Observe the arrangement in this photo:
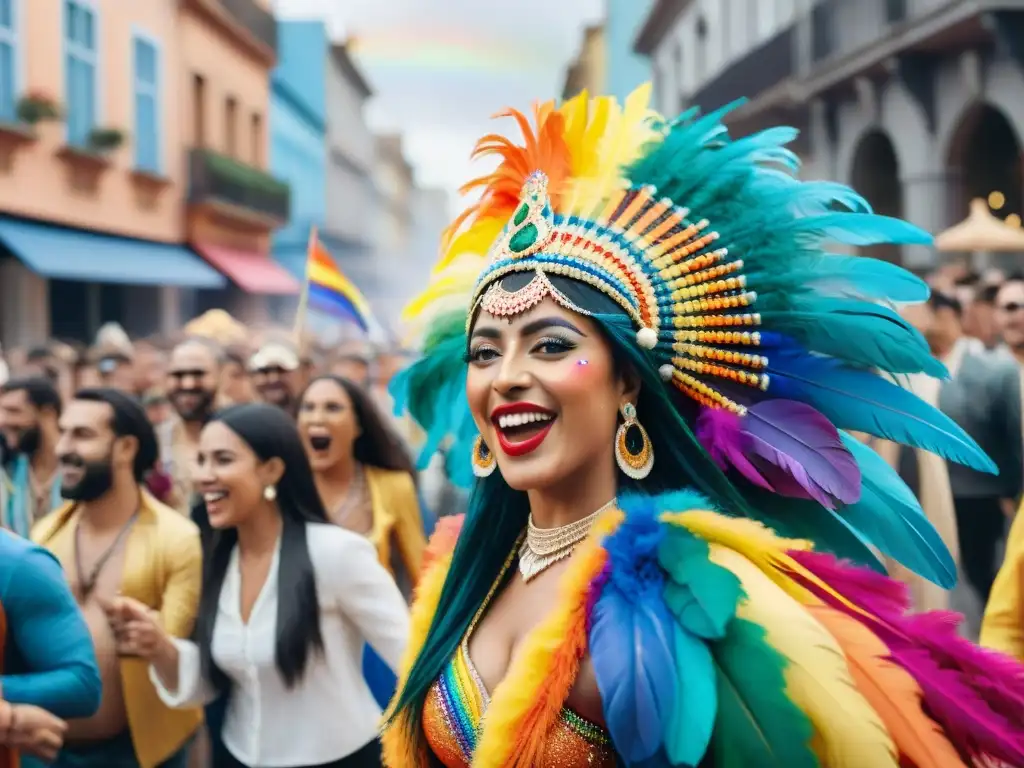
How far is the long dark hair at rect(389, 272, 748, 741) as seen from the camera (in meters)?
2.60

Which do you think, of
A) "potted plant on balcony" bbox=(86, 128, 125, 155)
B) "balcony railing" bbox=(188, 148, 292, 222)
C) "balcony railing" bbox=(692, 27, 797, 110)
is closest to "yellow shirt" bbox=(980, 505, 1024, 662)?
"balcony railing" bbox=(692, 27, 797, 110)

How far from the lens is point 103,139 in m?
18.1

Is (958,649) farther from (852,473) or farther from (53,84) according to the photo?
(53,84)

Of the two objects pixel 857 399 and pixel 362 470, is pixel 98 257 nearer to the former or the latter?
pixel 362 470

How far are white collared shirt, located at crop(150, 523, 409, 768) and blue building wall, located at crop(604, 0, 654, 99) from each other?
41.2m

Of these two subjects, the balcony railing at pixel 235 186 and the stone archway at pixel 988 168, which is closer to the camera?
the stone archway at pixel 988 168

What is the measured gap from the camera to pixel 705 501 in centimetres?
253

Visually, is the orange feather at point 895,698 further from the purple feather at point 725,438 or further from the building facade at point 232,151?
the building facade at point 232,151

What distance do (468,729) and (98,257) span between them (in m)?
16.2

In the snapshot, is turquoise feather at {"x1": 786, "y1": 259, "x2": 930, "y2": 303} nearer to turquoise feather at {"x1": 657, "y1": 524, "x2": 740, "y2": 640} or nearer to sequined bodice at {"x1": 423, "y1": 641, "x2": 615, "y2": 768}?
turquoise feather at {"x1": 657, "y1": 524, "x2": 740, "y2": 640}

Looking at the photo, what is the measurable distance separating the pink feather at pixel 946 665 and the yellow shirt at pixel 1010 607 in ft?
4.24

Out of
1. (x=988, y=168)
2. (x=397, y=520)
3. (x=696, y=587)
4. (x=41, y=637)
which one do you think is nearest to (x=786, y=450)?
(x=696, y=587)

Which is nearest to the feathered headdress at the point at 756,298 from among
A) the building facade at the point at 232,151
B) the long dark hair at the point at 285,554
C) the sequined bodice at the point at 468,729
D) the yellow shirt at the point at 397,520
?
the sequined bodice at the point at 468,729

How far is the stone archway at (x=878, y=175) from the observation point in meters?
18.7
